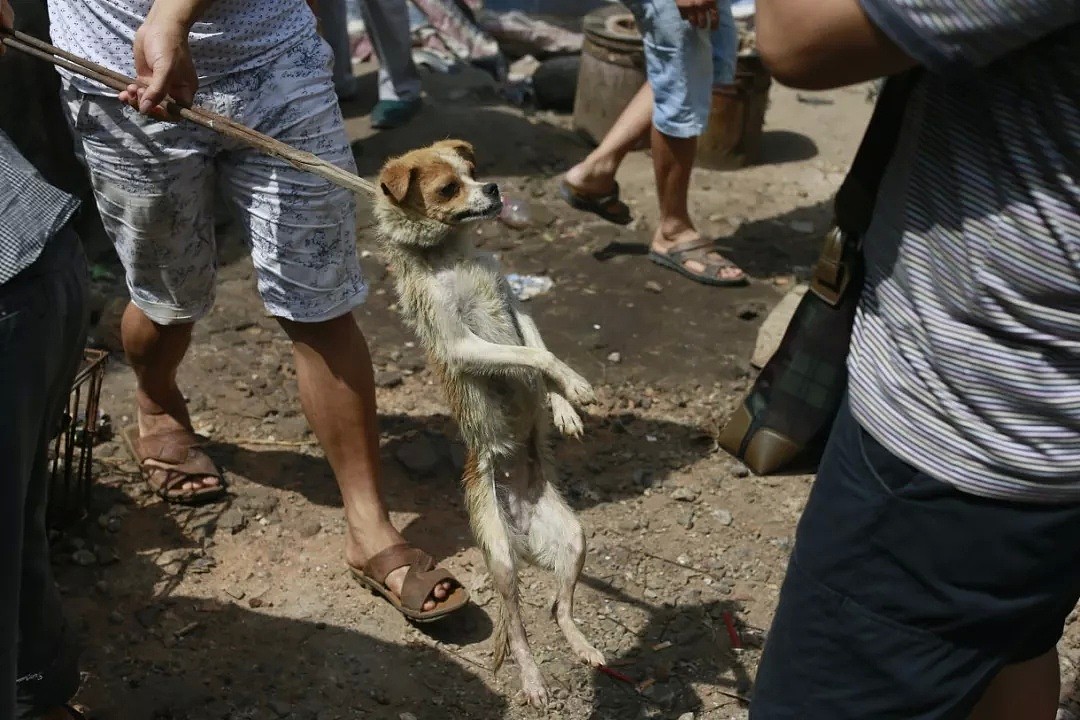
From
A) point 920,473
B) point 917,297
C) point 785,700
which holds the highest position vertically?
point 917,297

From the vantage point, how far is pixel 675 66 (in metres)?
5.36

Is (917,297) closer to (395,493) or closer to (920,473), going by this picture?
(920,473)

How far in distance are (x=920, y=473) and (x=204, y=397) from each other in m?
3.34

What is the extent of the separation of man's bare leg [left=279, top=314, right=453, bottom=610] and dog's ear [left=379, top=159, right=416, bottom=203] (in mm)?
602

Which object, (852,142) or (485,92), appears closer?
(852,142)

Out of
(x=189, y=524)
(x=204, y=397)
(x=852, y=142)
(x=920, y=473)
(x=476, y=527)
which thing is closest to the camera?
(x=920, y=473)

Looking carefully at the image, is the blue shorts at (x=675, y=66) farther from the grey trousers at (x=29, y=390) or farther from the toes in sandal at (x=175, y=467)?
the grey trousers at (x=29, y=390)

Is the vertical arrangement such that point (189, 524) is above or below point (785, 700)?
below

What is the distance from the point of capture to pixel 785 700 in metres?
2.03

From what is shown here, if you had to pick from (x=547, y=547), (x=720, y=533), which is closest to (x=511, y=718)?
(x=547, y=547)

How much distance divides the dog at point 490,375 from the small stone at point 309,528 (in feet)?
2.92

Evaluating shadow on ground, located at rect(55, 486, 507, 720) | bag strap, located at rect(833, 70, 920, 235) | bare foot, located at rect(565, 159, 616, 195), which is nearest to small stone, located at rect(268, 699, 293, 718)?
shadow on ground, located at rect(55, 486, 507, 720)

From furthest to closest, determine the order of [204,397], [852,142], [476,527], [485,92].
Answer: [485,92] → [852,142] → [204,397] → [476,527]

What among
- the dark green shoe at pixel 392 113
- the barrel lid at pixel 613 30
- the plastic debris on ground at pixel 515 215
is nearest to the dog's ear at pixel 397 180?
the plastic debris on ground at pixel 515 215
